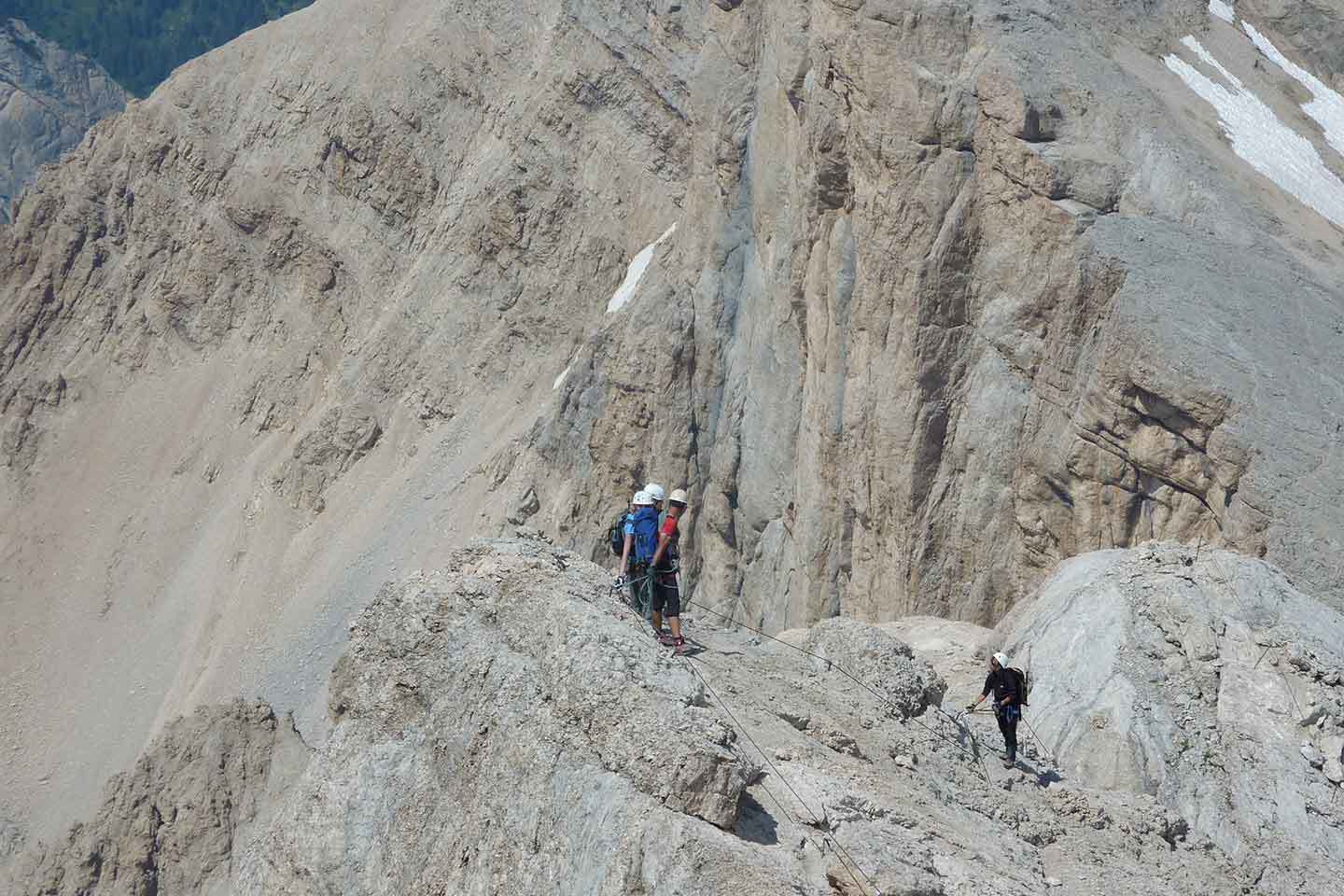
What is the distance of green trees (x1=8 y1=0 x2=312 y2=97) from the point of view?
122 m

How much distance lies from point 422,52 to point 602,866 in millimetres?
46127

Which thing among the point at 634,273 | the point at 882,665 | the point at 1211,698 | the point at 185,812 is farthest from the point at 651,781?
the point at 634,273

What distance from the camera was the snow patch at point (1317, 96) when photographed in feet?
100

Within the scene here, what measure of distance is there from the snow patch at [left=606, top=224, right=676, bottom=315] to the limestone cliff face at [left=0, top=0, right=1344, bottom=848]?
0.23 meters

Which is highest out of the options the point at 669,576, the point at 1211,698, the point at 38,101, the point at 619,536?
the point at 1211,698

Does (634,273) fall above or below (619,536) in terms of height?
below

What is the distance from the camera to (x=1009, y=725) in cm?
1448

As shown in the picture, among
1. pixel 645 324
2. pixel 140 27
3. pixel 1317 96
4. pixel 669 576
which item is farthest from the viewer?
pixel 140 27

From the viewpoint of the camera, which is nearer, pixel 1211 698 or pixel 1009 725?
pixel 1009 725

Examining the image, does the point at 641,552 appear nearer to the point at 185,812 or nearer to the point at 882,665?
the point at 882,665

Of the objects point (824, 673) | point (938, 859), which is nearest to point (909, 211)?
point (824, 673)

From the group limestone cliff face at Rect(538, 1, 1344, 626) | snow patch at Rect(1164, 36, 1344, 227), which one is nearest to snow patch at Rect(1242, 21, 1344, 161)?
limestone cliff face at Rect(538, 1, 1344, 626)

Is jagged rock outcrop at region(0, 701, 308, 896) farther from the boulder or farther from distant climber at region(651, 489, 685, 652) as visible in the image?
distant climber at region(651, 489, 685, 652)

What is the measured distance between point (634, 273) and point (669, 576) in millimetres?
32076
